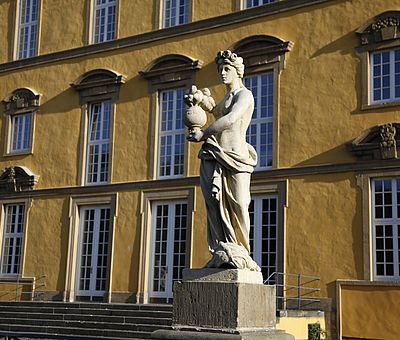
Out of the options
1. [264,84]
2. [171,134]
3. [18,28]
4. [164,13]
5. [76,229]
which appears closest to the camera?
[264,84]

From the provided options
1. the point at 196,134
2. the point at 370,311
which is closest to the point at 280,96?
the point at 370,311

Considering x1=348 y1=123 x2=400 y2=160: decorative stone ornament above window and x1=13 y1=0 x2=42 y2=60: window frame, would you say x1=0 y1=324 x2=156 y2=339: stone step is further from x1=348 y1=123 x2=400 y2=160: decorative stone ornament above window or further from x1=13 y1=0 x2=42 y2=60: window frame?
x1=13 y1=0 x2=42 y2=60: window frame

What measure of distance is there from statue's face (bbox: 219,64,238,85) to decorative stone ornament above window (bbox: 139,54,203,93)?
11680 mm

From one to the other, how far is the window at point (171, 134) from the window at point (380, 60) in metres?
5.40

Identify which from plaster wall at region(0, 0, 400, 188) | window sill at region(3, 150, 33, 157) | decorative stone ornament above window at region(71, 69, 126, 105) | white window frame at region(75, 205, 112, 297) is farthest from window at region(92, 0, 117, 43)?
white window frame at region(75, 205, 112, 297)

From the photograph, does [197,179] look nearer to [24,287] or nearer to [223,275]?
[24,287]

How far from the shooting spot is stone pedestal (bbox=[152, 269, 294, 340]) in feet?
22.2

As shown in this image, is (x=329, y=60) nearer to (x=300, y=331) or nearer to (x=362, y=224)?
(x=362, y=224)

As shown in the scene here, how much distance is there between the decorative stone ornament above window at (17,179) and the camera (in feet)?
73.1

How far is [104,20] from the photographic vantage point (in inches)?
877

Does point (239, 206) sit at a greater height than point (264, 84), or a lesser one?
lesser

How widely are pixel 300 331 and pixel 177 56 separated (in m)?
8.79

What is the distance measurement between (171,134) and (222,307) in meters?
13.3

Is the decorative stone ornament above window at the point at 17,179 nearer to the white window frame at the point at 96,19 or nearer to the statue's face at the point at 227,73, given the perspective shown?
the white window frame at the point at 96,19
